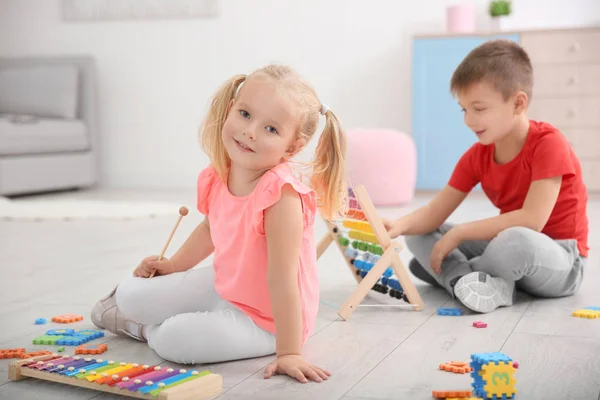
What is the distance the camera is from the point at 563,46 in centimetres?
468

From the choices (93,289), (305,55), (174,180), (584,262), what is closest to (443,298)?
(584,262)

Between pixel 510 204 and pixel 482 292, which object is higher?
pixel 510 204

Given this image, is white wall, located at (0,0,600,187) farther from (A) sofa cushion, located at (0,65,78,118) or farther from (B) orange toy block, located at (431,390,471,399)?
(B) orange toy block, located at (431,390,471,399)

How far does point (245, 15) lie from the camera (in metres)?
5.54

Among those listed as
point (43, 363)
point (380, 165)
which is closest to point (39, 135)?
point (380, 165)

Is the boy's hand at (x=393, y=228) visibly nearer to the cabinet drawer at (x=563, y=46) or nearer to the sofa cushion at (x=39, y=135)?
the cabinet drawer at (x=563, y=46)

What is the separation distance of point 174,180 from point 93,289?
143 inches

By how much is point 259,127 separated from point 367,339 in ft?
1.66

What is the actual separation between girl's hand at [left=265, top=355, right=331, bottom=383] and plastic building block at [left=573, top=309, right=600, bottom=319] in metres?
0.73

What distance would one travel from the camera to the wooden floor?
1.35 meters

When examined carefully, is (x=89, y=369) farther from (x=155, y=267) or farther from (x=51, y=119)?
(x=51, y=119)

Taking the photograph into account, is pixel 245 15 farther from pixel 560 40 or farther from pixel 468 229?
pixel 468 229

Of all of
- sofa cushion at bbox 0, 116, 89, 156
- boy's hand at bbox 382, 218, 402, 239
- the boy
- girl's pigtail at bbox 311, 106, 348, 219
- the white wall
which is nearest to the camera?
girl's pigtail at bbox 311, 106, 348, 219

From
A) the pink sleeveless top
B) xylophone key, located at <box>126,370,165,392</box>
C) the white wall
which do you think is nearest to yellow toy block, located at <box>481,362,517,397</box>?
the pink sleeveless top
